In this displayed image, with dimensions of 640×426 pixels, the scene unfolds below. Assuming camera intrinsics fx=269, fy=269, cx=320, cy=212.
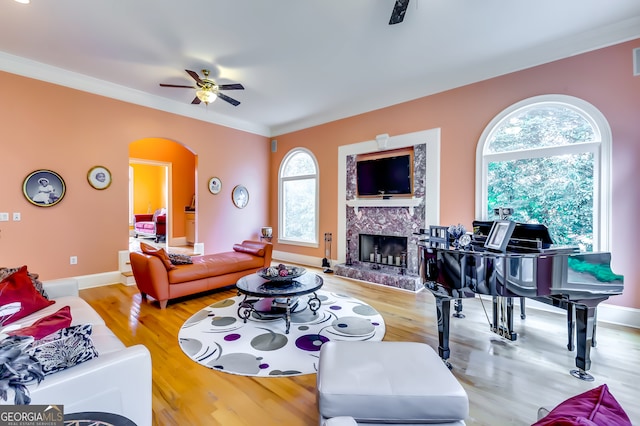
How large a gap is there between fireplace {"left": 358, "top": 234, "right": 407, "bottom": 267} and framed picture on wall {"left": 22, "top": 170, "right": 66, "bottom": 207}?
16.5 ft

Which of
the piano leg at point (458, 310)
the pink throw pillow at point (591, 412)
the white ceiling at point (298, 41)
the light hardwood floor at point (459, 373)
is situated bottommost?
the light hardwood floor at point (459, 373)

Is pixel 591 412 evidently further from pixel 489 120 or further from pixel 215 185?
pixel 215 185

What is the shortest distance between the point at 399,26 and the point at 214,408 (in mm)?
3933

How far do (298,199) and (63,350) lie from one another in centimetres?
546

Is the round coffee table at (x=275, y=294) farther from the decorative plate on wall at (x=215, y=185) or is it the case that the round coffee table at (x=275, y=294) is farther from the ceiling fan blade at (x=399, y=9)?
the decorative plate on wall at (x=215, y=185)

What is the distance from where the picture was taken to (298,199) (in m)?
6.59

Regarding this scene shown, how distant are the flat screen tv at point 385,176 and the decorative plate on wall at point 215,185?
10.0 ft

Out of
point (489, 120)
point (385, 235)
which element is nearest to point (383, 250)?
point (385, 235)

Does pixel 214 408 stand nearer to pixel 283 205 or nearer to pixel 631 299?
pixel 631 299

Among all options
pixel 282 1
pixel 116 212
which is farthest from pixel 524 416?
pixel 116 212

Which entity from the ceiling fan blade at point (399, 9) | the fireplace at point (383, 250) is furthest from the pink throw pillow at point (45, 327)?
the fireplace at point (383, 250)

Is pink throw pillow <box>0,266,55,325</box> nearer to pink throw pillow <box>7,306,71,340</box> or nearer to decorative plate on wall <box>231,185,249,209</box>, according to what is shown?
pink throw pillow <box>7,306,71,340</box>

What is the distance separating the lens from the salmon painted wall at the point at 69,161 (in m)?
3.73

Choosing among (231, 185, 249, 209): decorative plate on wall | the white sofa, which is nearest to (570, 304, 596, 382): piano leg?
the white sofa
